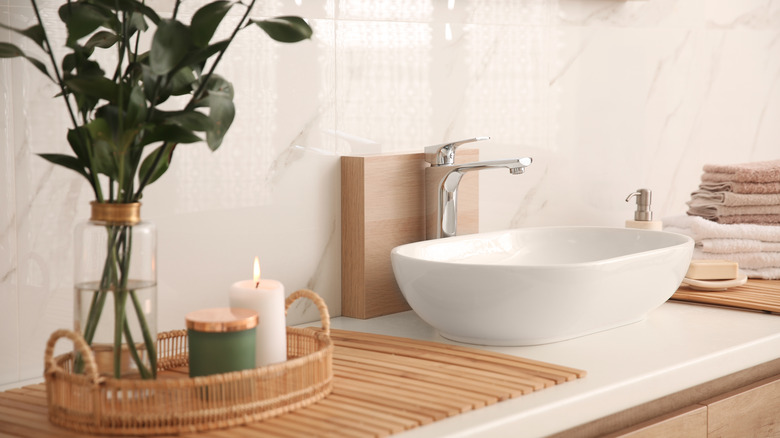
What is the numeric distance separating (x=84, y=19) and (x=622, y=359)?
0.81 meters

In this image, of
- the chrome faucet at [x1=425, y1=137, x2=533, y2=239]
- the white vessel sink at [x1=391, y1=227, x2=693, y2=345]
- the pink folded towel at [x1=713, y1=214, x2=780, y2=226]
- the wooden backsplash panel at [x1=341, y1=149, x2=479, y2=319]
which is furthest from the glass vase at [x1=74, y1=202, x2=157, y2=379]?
the pink folded towel at [x1=713, y1=214, x2=780, y2=226]

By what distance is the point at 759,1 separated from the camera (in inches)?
95.5

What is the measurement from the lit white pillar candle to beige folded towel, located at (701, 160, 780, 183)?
1.20m

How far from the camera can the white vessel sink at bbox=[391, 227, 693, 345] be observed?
129 centimetres

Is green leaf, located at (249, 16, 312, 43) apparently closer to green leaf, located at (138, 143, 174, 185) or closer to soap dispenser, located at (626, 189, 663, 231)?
green leaf, located at (138, 143, 174, 185)

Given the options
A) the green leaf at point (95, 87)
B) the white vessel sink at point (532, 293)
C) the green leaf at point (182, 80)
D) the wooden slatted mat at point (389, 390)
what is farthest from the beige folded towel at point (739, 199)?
the green leaf at point (95, 87)

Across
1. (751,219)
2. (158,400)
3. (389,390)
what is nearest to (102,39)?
(158,400)

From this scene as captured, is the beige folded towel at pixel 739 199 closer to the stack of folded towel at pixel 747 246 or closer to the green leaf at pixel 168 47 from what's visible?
the stack of folded towel at pixel 747 246

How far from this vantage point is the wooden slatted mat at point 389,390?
38.9 inches

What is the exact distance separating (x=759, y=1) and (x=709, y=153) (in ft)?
1.44

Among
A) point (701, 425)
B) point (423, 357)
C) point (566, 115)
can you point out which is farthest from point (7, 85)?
point (566, 115)

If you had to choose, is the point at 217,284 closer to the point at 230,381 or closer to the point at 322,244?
the point at 322,244

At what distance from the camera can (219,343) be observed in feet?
3.38

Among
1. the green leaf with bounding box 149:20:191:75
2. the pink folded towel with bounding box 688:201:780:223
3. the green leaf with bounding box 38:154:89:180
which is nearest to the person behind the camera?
the green leaf with bounding box 149:20:191:75
